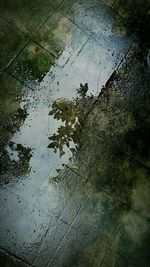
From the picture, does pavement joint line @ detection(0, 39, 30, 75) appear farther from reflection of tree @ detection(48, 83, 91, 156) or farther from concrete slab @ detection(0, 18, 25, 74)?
reflection of tree @ detection(48, 83, 91, 156)

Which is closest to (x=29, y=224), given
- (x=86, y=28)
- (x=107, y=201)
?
(x=107, y=201)

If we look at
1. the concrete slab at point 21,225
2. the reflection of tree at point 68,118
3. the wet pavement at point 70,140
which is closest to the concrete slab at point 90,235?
the wet pavement at point 70,140

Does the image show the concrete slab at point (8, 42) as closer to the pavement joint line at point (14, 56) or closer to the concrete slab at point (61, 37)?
the pavement joint line at point (14, 56)

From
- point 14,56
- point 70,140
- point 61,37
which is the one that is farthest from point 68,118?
point 61,37

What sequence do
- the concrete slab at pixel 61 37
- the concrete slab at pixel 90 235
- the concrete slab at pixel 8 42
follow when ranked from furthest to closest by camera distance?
the concrete slab at pixel 61 37
the concrete slab at pixel 8 42
the concrete slab at pixel 90 235

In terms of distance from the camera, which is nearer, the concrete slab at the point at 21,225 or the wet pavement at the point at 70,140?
the concrete slab at the point at 21,225

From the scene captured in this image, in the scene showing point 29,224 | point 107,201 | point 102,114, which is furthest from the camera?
point 102,114

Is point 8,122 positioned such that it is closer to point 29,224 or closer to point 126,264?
point 29,224
